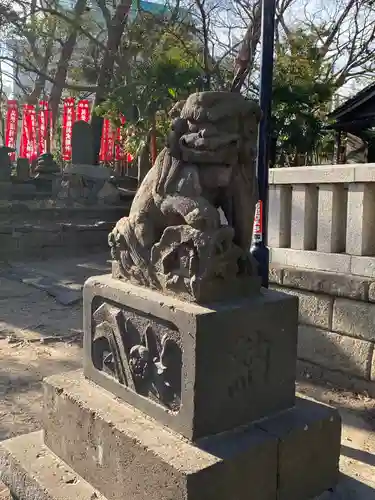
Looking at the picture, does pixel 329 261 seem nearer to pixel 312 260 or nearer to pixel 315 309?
pixel 312 260

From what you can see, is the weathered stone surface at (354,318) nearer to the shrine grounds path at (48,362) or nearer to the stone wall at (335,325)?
the stone wall at (335,325)

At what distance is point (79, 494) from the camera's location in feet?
7.68

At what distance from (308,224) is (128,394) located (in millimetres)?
2439

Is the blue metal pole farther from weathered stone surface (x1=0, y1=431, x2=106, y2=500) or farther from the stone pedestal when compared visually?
weathered stone surface (x1=0, y1=431, x2=106, y2=500)

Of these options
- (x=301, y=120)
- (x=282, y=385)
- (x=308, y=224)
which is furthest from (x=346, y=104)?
(x=282, y=385)

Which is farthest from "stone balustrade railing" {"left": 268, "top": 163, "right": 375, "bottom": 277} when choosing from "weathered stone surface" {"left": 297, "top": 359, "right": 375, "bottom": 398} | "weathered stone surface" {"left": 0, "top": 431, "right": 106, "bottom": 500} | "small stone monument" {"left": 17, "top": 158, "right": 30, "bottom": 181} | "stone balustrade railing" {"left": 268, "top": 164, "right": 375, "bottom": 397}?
"small stone monument" {"left": 17, "top": 158, "right": 30, "bottom": 181}

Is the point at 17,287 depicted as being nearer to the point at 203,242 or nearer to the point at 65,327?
the point at 65,327

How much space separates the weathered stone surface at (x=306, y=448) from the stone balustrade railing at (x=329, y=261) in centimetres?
159

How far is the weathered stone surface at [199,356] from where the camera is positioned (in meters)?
2.10

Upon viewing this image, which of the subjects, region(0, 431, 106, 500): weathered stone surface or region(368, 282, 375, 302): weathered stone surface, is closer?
region(0, 431, 106, 500): weathered stone surface

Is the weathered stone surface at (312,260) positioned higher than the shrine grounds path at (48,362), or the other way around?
the weathered stone surface at (312,260)

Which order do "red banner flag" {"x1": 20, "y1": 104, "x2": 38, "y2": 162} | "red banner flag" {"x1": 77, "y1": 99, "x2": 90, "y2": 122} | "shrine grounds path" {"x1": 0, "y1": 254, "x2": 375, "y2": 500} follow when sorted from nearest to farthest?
"shrine grounds path" {"x1": 0, "y1": 254, "x2": 375, "y2": 500}, "red banner flag" {"x1": 77, "y1": 99, "x2": 90, "y2": 122}, "red banner flag" {"x1": 20, "y1": 104, "x2": 38, "y2": 162}

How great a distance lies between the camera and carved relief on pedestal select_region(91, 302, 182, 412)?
2.21 metres

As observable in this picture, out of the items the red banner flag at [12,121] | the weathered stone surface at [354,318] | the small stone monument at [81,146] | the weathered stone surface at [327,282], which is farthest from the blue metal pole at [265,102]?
the red banner flag at [12,121]
